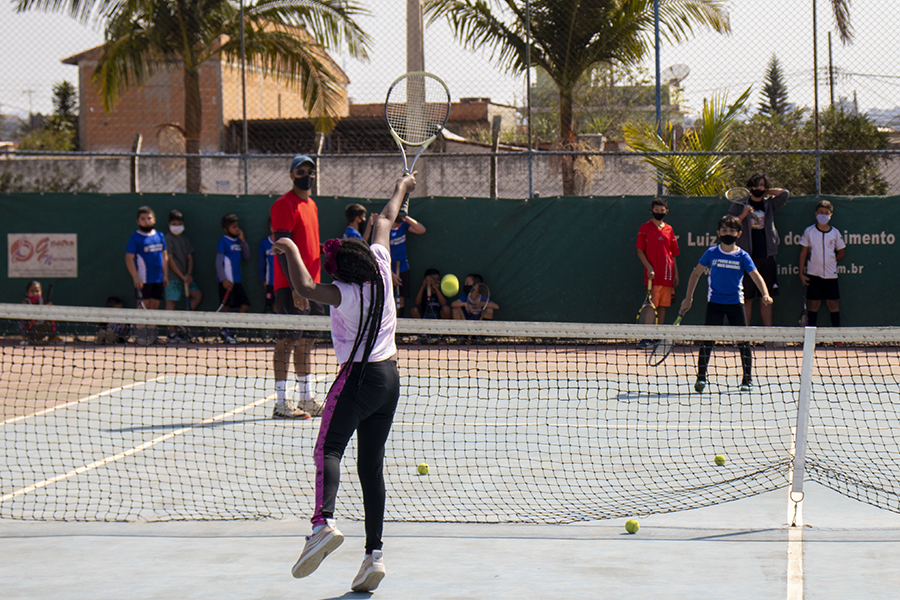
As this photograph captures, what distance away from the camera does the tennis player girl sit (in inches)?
145

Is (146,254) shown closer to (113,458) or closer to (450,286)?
(450,286)

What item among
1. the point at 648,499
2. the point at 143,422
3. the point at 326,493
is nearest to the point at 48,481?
the point at 143,422

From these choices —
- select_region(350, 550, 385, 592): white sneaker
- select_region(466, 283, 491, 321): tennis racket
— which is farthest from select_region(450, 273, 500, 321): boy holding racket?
select_region(350, 550, 385, 592): white sneaker

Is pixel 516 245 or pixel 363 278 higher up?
pixel 516 245

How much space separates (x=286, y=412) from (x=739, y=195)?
6.31m

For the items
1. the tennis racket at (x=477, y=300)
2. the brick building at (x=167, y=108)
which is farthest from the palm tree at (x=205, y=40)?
the brick building at (x=167, y=108)

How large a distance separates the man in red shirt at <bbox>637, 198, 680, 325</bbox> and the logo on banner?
750cm

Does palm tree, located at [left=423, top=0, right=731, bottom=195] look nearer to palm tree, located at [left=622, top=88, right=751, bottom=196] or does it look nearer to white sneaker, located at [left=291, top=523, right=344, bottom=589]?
palm tree, located at [left=622, top=88, right=751, bottom=196]

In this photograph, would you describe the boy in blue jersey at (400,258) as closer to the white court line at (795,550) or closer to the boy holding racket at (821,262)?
the boy holding racket at (821,262)

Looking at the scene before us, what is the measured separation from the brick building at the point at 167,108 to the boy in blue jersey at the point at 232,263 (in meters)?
21.2

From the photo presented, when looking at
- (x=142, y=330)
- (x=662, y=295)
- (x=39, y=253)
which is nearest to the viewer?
(x=662, y=295)

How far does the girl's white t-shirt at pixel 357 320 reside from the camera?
12.3 feet

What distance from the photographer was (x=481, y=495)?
519 cm

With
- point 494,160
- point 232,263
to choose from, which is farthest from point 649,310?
point 232,263
